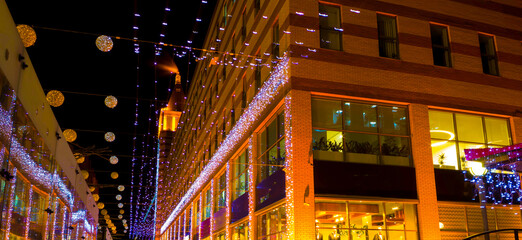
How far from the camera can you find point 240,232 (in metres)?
21.7

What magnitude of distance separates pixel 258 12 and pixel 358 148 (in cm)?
808

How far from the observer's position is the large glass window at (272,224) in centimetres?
1614

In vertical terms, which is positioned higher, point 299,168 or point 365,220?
point 299,168

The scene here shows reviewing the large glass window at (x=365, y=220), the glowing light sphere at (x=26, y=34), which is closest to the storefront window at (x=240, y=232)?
the large glass window at (x=365, y=220)

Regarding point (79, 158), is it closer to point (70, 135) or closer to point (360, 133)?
point (70, 135)

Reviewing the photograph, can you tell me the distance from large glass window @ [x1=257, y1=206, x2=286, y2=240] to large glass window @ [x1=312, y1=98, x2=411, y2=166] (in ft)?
8.37

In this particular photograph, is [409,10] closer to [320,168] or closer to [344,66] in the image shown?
[344,66]

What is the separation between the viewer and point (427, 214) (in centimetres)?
1549

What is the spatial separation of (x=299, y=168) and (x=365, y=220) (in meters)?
2.74

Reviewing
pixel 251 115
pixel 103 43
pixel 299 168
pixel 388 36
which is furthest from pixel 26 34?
pixel 388 36

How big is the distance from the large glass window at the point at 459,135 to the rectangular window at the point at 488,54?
203cm

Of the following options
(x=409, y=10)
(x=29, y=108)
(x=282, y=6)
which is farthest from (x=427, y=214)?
(x=29, y=108)

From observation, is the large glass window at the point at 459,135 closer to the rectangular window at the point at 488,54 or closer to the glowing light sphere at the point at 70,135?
the rectangular window at the point at 488,54

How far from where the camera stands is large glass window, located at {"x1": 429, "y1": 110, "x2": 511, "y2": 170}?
55.0ft
